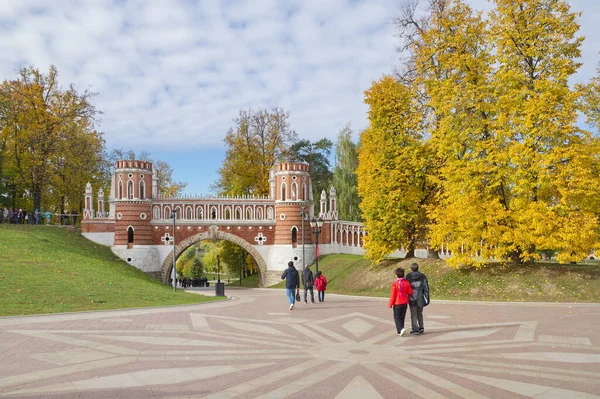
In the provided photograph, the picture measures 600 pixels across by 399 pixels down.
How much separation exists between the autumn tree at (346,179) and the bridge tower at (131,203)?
1915 cm

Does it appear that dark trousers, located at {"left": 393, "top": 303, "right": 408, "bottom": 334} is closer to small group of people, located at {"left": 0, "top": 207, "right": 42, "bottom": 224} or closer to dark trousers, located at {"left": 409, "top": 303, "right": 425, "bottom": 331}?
dark trousers, located at {"left": 409, "top": 303, "right": 425, "bottom": 331}

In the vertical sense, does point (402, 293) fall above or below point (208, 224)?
below

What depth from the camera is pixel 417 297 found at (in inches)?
461

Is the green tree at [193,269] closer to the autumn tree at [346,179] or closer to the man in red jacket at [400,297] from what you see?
the autumn tree at [346,179]

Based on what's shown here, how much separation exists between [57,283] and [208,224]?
2004 centimetres

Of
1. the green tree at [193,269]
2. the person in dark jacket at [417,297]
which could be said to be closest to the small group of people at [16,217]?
the green tree at [193,269]

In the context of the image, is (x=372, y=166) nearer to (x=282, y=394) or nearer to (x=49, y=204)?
(x=282, y=394)

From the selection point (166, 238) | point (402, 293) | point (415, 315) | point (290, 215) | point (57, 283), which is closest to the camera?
point (402, 293)

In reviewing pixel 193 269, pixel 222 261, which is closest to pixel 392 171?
pixel 222 261

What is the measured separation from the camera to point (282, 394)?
23.3ft

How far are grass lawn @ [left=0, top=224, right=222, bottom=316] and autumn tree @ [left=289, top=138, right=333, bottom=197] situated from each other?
3501cm

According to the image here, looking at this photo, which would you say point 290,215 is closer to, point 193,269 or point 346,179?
point 346,179

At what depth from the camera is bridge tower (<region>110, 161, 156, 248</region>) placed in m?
37.6

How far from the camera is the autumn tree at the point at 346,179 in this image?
48500 mm
